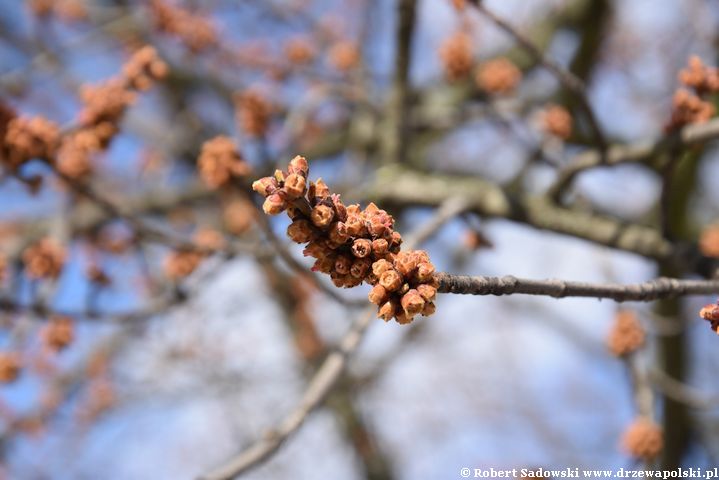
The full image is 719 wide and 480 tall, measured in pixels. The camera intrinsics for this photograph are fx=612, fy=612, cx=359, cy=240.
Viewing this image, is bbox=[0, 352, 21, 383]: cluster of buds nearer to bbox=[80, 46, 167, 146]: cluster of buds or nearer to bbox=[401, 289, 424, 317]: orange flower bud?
bbox=[80, 46, 167, 146]: cluster of buds

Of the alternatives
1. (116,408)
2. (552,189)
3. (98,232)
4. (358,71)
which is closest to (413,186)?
(552,189)

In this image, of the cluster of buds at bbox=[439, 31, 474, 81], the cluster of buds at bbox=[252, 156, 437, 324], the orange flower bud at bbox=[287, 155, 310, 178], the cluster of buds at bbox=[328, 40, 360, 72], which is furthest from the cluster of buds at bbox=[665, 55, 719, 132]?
the cluster of buds at bbox=[328, 40, 360, 72]

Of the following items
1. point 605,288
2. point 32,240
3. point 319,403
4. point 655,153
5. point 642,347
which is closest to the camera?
point 605,288

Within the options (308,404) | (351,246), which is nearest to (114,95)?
(308,404)

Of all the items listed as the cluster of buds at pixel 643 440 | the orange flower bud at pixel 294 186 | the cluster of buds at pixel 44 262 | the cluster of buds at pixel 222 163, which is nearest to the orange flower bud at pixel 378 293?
the orange flower bud at pixel 294 186

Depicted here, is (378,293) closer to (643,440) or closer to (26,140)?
(26,140)

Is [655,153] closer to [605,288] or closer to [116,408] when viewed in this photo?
[605,288]
